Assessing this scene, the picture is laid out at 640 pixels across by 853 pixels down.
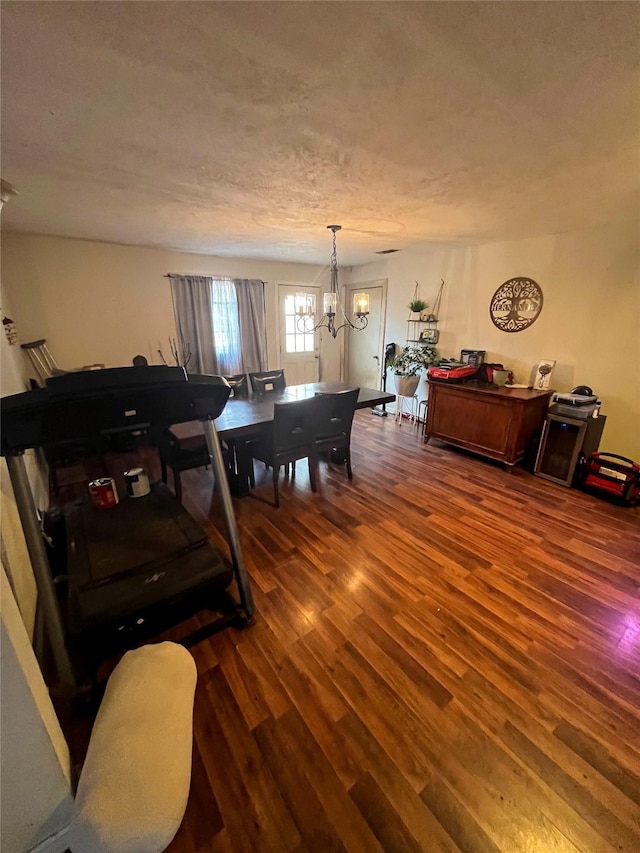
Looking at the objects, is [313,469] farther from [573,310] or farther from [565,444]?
[573,310]

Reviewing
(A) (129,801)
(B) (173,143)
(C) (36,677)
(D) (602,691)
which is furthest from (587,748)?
(B) (173,143)

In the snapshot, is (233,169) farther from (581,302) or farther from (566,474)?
(566,474)

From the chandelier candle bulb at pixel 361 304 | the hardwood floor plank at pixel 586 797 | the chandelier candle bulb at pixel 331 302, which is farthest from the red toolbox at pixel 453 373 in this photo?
the hardwood floor plank at pixel 586 797

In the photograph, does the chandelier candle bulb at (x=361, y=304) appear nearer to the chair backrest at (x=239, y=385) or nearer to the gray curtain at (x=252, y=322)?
the chair backrest at (x=239, y=385)

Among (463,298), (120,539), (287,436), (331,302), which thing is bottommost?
(120,539)

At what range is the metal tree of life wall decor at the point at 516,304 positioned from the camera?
357cm

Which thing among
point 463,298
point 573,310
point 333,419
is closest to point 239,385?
point 333,419

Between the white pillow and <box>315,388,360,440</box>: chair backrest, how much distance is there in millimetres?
1929

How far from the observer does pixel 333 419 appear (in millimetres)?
2906

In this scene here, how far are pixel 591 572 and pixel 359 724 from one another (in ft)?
5.83

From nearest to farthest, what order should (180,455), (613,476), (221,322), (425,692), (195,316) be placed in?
(425,692), (180,455), (613,476), (195,316), (221,322)

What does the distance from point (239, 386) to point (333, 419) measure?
1.14 meters

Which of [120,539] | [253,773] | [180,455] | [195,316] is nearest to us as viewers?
[253,773]

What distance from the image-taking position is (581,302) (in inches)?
128
